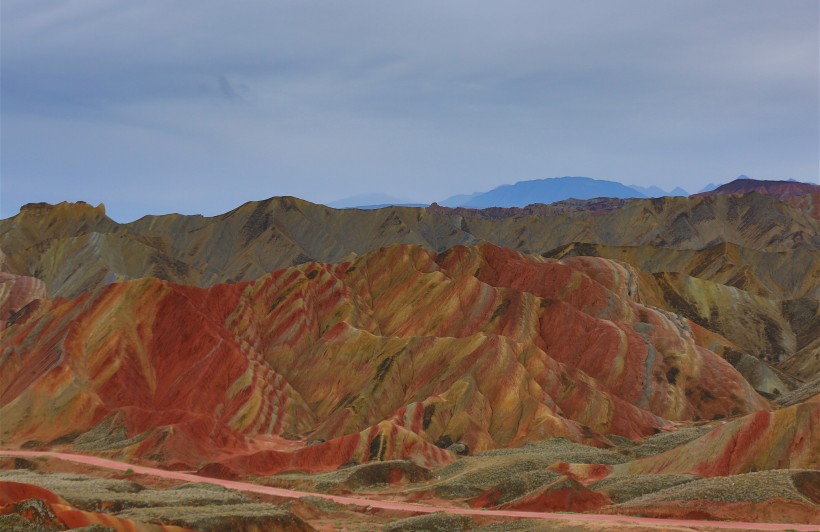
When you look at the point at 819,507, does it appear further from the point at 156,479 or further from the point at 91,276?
the point at 91,276

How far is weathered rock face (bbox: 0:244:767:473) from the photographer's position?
277 ft

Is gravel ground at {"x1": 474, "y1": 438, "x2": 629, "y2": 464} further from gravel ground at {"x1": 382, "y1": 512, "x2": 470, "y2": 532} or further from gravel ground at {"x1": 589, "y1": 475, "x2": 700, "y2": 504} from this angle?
gravel ground at {"x1": 382, "y1": 512, "x2": 470, "y2": 532}

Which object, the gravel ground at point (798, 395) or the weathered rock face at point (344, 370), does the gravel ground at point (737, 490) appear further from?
the gravel ground at point (798, 395)

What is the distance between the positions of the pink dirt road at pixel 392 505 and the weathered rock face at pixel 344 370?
504 cm

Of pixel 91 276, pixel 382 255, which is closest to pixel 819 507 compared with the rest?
pixel 382 255

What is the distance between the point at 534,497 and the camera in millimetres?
54250

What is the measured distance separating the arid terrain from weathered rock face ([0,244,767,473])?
0.98 feet

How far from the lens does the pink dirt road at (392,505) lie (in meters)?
43.7

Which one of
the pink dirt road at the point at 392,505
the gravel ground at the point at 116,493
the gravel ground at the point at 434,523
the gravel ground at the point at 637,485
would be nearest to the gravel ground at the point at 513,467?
the gravel ground at the point at 637,485

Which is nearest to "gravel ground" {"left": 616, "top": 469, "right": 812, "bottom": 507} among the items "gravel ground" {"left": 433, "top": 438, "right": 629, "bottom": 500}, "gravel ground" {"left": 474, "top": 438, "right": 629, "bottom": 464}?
"gravel ground" {"left": 433, "top": 438, "right": 629, "bottom": 500}

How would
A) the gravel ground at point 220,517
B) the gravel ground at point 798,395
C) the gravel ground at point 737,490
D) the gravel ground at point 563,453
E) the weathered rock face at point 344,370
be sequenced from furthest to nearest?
the gravel ground at point 798,395 → the weathered rock face at point 344,370 → the gravel ground at point 563,453 → the gravel ground at point 737,490 → the gravel ground at point 220,517

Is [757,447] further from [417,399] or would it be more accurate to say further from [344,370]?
[344,370]

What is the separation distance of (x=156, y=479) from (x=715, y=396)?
62634 mm

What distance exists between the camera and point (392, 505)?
58062 millimetres
